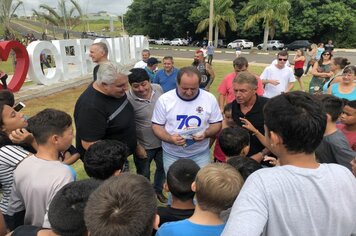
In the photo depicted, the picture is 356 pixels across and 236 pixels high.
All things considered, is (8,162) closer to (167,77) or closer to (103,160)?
(103,160)

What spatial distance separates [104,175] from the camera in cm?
239

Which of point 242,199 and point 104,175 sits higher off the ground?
point 242,199

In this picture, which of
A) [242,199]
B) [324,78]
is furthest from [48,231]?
[324,78]

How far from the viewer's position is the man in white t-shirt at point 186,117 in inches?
129

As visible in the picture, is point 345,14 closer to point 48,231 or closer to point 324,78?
point 324,78

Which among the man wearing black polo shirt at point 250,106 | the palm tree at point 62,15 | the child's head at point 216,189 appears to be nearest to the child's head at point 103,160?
the child's head at point 216,189

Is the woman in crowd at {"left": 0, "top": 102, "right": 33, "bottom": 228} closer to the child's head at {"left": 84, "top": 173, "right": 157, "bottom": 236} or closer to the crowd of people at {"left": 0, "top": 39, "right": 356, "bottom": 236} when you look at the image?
the crowd of people at {"left": 0, "top": 39, "right": 356, "bottom": 236}

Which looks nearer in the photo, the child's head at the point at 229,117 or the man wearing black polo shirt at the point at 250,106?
the man wearing black polo shirt at the point at 250,106

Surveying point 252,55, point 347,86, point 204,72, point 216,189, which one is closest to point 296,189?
point 216,189

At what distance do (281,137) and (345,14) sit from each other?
151 feet

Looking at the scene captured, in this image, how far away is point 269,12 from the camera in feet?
120

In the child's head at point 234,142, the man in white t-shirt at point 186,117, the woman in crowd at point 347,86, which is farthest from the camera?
the woman in crowd at point 347,86

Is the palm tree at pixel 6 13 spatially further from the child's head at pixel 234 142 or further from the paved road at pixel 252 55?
the child's head at pixel 234 142

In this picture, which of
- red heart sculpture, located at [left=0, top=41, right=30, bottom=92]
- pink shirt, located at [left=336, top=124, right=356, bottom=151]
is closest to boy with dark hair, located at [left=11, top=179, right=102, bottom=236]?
pink shirt, located at [left=336, top=124, right=356, bottom=151]
